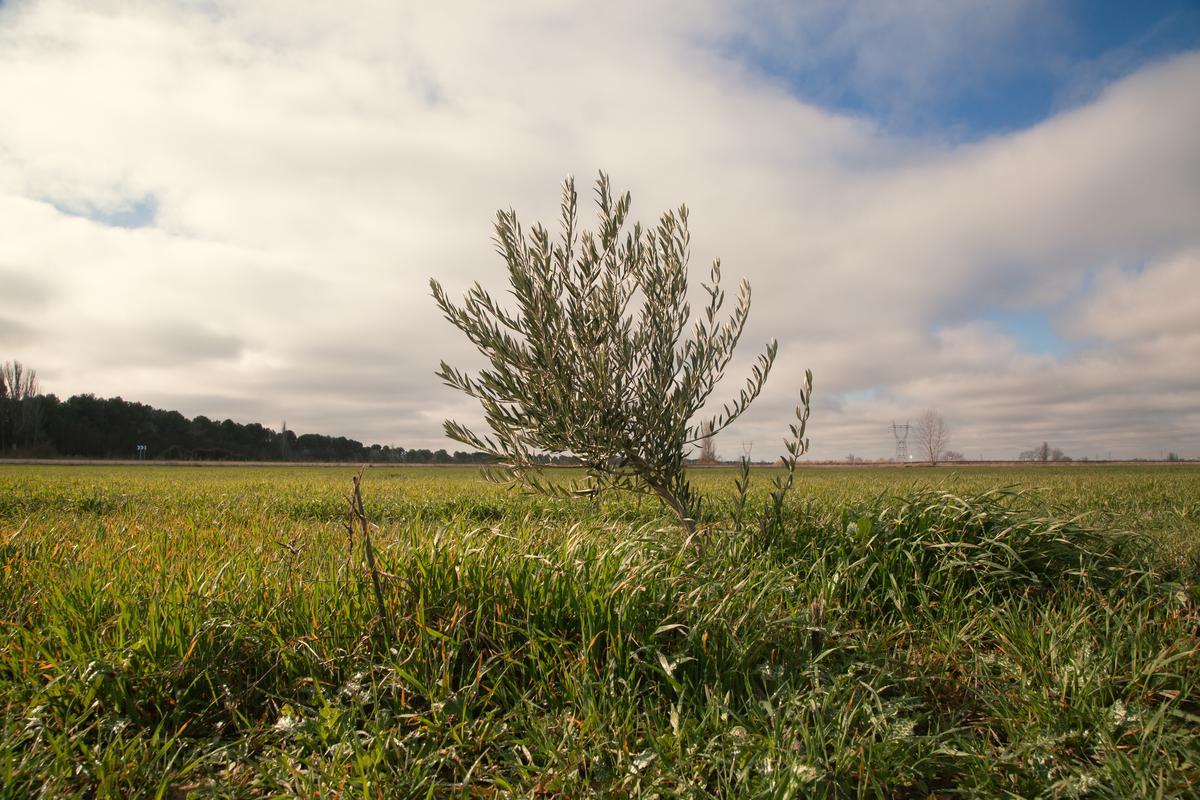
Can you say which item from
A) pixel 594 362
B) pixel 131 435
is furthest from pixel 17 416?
pixel 594 362

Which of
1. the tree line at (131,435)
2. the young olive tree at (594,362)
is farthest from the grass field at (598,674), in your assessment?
the tree line at (131,435)

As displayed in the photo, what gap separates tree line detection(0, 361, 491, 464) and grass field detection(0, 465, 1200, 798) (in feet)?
259

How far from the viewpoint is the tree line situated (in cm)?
7812

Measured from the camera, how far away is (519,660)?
301 cm

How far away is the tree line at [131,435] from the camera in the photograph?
78125 mm

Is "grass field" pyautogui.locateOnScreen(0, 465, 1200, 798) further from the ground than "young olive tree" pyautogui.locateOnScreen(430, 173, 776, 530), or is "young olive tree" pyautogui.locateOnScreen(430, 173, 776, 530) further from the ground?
"young olive tree" pyautogui.locateOnScreen(430, 173, 776, 530)

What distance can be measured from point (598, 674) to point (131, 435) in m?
110

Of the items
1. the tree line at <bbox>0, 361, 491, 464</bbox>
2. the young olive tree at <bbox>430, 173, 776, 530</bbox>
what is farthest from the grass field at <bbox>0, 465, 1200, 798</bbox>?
the tree line at <bbox>0, 361, 491, 464</bbox>

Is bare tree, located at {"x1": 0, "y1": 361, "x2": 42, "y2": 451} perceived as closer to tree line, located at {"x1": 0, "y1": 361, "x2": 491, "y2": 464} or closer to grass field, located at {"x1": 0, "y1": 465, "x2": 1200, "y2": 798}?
tree line, located at {"x1": 0, "y1": 361, "x2": 491, "y2": 464}

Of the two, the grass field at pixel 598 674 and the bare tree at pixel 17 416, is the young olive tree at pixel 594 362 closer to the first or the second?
the grass field at pixel 598 674

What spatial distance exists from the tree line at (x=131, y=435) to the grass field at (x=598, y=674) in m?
78.9

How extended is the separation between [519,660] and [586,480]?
206 cm

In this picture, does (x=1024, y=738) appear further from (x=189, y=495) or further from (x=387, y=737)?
(x=189, y=495)

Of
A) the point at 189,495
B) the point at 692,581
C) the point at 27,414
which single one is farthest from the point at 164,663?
the point at 27,414
